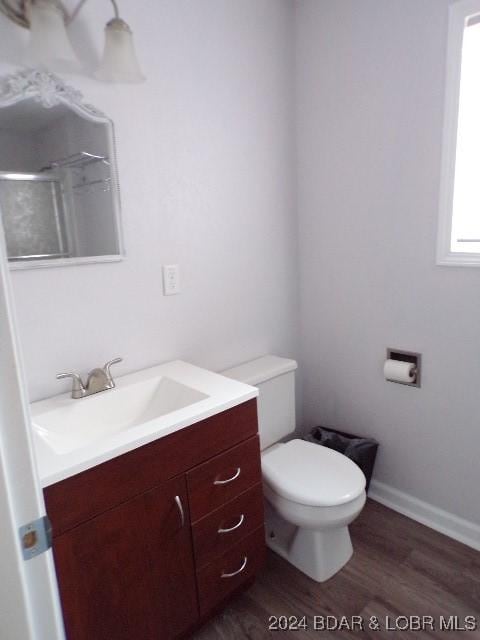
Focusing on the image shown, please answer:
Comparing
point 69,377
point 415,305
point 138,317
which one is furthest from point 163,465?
point 415,305

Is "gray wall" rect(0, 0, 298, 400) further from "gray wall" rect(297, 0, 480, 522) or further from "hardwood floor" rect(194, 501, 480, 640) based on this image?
"hardwood floor" rect(194, 501, 480, 640)

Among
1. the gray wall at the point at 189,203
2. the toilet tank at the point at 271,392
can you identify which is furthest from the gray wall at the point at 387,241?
the toilet tank at the point at 271,392

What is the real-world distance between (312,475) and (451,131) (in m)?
1.45

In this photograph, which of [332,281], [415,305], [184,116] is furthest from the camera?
[332,281]

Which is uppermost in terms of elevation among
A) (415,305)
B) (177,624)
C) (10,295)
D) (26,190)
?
(26,190)

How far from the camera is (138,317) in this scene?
63.1 inches

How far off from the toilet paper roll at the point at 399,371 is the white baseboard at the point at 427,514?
596mm

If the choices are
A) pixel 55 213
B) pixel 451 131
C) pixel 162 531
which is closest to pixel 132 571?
pixel 162 531

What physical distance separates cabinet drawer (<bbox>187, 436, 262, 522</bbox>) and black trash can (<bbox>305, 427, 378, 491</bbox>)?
67 cm

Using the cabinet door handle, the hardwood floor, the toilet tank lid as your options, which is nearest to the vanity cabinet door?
the cabinet door handle

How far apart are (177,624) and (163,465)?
561 mm

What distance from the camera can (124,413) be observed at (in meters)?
1.46

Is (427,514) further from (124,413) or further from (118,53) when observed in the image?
(118,53)

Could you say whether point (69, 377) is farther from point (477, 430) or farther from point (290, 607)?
point (477, 430)
